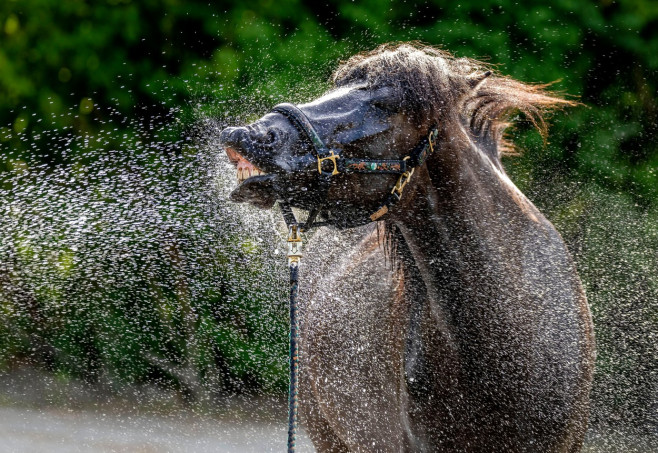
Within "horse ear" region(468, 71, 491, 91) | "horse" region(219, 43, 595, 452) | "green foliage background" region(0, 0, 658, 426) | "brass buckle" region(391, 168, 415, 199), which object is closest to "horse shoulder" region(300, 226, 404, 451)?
"horse" region(219, 43, 595, 452)

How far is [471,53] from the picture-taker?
5383 millimetres

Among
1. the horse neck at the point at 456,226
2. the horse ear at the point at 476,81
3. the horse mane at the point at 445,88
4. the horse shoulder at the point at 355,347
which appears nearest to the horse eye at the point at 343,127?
the horse mane at the point at 445,88

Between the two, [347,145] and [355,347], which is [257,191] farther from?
[355,347]

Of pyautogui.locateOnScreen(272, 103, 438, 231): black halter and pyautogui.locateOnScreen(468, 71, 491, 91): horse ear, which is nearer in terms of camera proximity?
pyautogui.locateOnScreen(272, 103, 438, 231): black halter

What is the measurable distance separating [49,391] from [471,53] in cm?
459

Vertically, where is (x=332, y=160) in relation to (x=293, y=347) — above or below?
above

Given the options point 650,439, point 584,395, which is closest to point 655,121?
point 650,439

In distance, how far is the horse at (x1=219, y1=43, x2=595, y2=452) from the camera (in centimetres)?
228

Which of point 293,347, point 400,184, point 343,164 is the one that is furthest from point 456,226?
point 293,347

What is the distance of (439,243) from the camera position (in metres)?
2.38

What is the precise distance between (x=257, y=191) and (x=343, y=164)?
10.3 inches

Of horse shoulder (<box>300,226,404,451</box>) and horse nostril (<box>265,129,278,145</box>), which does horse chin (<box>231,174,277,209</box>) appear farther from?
horse shoulder (<box>300,226,404,451</box>)

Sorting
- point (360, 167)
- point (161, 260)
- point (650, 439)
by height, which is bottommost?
point (650, 439)

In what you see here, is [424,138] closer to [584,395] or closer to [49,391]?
[584,395]
